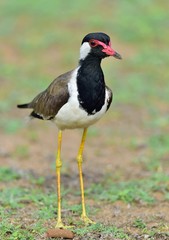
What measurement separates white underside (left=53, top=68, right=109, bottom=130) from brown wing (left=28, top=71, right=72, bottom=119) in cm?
5

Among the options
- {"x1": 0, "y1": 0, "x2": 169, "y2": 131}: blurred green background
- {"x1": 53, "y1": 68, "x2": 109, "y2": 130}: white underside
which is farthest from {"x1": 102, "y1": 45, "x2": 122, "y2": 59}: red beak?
{"x1": 0, "y1": 0, "x2": 169, "y2": 131}: blurred green background

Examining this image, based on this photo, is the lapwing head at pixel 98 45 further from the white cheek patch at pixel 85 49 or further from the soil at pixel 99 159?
the soil at pixel 99 159

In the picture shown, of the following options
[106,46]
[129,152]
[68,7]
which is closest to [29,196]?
[106,46]

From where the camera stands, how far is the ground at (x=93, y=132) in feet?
18.7

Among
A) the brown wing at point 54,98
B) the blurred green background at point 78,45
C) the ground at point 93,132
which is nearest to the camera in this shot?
the brown wing at point 54,98

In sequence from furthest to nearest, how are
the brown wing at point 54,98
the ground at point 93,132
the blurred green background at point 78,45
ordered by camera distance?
the blurred green background at point 78,45 < the ground at point 93,132 < the brown wing at point 54,98

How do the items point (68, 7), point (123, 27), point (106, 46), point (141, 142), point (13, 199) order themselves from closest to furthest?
1. point (106, 46)
2. point (13, 199)
3. point (141, 142)
4. point (123, 27)
5. point (68, 7)

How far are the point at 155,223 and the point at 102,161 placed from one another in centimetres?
246

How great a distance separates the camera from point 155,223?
5.49m

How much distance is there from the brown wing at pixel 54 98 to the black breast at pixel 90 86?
0.15 m

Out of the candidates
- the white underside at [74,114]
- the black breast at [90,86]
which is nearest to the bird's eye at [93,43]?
the black breast at [90,86]

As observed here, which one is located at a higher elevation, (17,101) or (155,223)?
(17,101)

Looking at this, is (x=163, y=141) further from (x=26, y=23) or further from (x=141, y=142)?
(x=26, y=23)

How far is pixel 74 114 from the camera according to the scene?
17.8 ft
